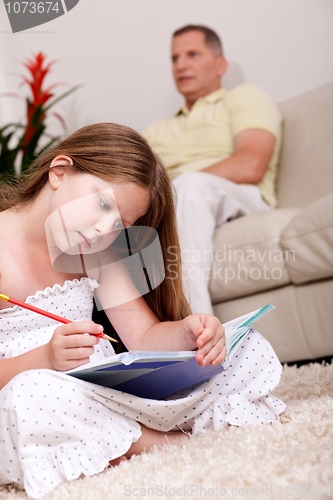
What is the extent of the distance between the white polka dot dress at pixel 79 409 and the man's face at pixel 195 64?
1.16 m

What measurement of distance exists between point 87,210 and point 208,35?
1.29m

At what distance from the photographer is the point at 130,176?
63 cm

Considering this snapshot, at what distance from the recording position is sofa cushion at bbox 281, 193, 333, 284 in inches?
34.5

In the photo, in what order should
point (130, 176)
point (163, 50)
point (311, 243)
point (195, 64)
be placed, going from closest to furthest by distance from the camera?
point (130, 176)
point (311, 243)
point (195, 64)
point (163, 50)

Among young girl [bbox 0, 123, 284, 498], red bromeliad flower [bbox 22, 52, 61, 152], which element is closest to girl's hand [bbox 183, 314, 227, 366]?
young girl [bbox 0, 123, 284, 498]

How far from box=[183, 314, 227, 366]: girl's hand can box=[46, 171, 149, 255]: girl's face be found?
0.16 meters

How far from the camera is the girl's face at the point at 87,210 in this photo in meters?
0.57

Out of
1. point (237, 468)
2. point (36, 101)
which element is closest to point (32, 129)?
point (36, 101)

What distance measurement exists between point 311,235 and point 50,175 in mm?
532

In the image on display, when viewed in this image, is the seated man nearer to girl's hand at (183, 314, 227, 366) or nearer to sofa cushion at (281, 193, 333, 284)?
sofa cushion at (281, 193, 333, 284)

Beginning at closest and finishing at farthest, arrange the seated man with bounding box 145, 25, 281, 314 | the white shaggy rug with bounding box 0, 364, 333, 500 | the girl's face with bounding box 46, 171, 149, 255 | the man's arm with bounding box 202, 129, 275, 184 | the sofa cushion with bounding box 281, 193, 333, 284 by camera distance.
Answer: the white shaggy rug with bounding box 0, 364, 333, 500 < the girl's face with bounding box 46, 171, 149, 255 < the sofa cushion with bounding box 281, 193, 333, 284 < the seated man with bounding box 145, 25, 281, 314 < the man's arm with bounding box 202, 129, 275, 184

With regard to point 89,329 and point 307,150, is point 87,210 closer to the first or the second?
point 89,329

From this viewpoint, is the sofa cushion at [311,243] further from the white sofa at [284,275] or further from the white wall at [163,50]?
the white wall at [163,50]

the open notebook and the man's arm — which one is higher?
the man's arm
